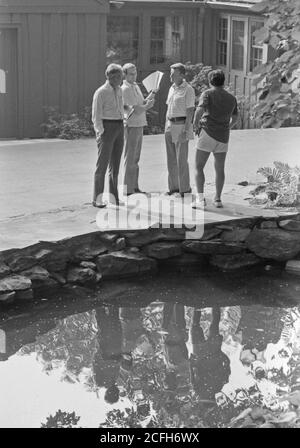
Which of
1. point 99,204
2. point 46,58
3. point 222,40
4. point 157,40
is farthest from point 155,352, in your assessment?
point 222,40

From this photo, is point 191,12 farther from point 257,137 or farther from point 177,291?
point 177,291

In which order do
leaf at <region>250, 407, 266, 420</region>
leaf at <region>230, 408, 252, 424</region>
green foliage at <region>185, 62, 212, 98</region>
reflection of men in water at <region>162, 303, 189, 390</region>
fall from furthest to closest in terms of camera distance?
green foliage at <region>185, 62, 212, 98</region> → reflection of men in water at <region>162, 303, 189, 390</region> → leaf at <region>230, 408, 252, 424</region> → leaf at <region>250, 407, 266, 420</region>

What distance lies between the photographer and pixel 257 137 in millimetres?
16875

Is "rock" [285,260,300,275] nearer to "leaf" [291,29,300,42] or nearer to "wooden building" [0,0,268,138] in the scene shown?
"leaf" [291,29,300,42]

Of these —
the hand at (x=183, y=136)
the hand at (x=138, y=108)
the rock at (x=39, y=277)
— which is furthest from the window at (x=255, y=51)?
the rock at (x=39, y=277)

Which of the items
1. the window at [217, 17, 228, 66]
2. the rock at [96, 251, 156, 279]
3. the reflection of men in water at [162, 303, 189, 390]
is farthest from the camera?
the window at [217, 17, 228, 66]

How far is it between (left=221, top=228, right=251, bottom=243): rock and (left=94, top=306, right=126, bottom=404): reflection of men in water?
1.82m

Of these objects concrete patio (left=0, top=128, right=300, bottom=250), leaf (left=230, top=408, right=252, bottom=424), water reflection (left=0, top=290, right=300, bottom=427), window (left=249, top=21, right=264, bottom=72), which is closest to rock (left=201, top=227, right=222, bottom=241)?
concrete patio (left=0, top=128, right=300, bottom=250)

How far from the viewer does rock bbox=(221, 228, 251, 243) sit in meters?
10.8

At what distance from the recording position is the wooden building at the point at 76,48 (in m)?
18.2

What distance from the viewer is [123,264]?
33.9 feet

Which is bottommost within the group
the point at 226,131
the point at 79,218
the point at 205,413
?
the point at 205,413
